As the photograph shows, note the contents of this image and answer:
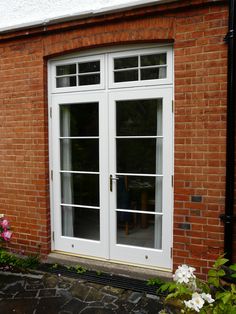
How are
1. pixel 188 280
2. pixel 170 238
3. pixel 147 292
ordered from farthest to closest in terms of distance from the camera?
pixel 170 238
pixel 147 292
pixel 188 280

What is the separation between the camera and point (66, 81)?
409cm

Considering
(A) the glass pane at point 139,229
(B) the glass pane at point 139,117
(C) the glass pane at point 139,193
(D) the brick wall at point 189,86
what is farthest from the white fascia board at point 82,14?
(A) the glass pane at point 139,229

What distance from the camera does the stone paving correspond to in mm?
3046

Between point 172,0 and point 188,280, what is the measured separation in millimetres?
2822

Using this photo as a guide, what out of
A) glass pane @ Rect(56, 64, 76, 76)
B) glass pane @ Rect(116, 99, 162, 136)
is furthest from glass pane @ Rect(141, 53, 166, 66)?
glass pane @ Rect(56, 64, 76, 76)

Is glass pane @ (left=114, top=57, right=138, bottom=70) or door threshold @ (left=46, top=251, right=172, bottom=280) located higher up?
glass pane @ (left=114, top=57, right=138, bottom=70)

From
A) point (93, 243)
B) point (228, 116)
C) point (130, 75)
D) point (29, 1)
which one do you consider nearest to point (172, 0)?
point (130, 75)

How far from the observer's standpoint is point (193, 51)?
3.23 metres

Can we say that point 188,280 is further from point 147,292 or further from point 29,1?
point 29,1

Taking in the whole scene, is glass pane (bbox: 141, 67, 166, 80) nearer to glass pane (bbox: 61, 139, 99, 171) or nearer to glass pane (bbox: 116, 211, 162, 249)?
glass pane (bbox: 61, 139, 99, 171)

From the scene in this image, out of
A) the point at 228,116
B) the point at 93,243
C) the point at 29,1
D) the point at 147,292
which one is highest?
the point at 29,1

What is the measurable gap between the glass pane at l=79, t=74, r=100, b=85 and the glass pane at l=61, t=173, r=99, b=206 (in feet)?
4.13

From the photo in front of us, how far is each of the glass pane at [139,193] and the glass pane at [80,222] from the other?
0.46m

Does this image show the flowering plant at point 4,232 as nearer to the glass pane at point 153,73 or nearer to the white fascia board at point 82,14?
the glass pane at point 153,73
